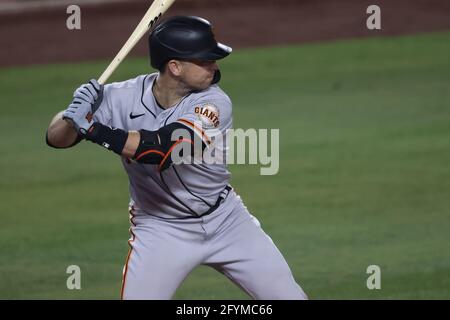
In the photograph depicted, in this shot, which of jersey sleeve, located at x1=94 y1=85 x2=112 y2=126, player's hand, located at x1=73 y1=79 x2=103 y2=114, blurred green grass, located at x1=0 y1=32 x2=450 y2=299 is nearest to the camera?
player's hand, located at x1=73 y1=79 x2=103 y2=114

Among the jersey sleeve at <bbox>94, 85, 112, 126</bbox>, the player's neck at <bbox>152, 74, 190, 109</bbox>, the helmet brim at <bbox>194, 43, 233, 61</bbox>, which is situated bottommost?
the jersey sleeve at <bbox>94, 85, 112, 126</bbox>

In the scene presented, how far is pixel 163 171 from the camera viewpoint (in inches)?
229

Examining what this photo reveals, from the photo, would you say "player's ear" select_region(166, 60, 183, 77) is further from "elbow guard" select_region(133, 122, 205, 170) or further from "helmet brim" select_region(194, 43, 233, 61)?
"elbow guard" select_region(133, 122, 205, 170)

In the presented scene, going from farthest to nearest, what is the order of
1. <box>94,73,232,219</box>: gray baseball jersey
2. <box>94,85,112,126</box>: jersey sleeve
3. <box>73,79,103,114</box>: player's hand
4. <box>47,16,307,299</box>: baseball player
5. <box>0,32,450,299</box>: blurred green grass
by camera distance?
<box>0,32,450,299</box>: blurred green grass
<box>94,85,112,126</box>: jersey sleeve
<box>94,73,232,219</box>: gray baseball jersey
<box>47,16,307,299</box>: baseball player
<box>73,79,103,114</box>: player's hand

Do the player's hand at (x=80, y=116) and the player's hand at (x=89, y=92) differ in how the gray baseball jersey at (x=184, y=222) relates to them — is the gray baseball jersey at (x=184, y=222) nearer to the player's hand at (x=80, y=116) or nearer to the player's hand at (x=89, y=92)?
the player's hand at (x=89, y=92)

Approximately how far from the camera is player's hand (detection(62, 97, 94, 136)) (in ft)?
17.7

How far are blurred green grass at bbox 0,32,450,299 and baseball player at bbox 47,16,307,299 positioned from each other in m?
1.94

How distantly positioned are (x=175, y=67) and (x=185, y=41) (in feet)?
0.52

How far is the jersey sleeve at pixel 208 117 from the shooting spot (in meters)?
5.60

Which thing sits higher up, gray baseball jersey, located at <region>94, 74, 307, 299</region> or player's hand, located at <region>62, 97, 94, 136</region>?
player's hand, located at <region>62, 97, 94, 136</region>

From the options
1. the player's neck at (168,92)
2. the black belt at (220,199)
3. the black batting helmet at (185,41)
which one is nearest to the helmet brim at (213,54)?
the black batting helmet at (185,41)

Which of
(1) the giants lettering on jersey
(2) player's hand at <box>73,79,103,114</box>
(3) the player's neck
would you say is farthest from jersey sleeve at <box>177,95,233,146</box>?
(2) player's hand at <box>73,79,103,114</box>

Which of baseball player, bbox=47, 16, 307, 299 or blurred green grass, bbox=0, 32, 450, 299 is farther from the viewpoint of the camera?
blurred green grass, bbox=0, 32, 450, 299
